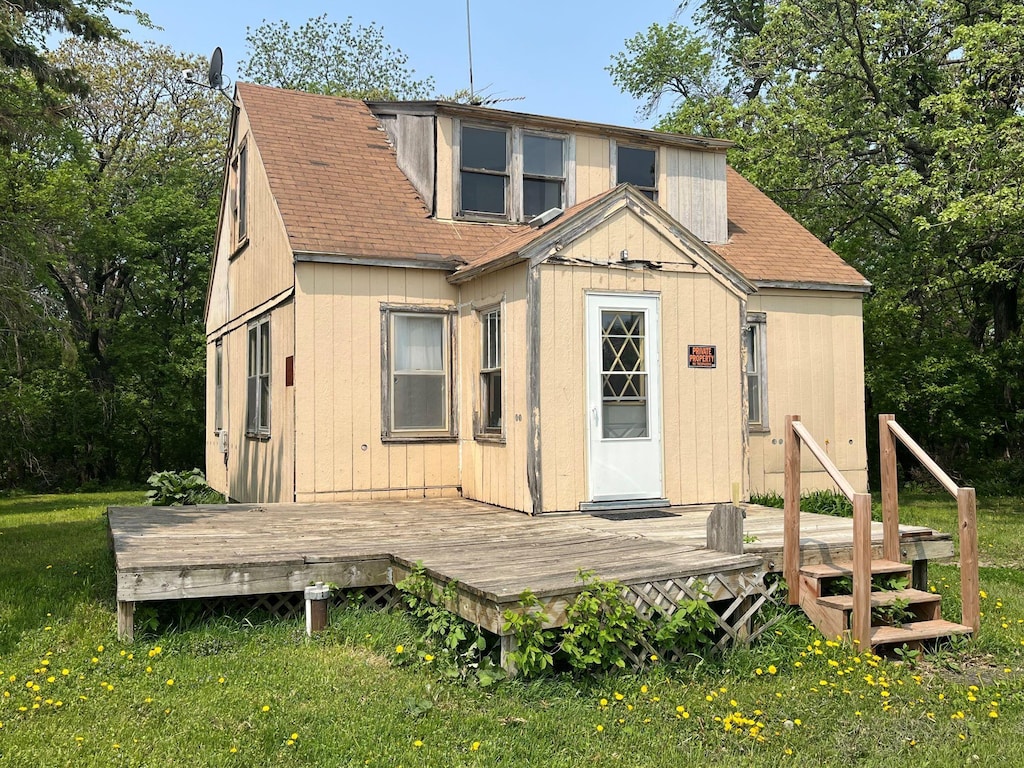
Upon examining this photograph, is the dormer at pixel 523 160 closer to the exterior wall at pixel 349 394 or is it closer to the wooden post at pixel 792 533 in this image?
the exterior wall at pixel 349 394

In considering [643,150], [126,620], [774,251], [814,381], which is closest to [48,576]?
[126,620]

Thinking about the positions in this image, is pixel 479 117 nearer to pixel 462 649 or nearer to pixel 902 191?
pixel 462 649

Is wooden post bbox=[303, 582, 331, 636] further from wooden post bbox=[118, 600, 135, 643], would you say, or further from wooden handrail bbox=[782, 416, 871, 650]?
wooden handrail bbox=[782, 416, 871, 650]

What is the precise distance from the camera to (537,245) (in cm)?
924

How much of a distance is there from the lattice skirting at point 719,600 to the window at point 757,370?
6.28 meters

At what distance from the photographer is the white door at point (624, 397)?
9.54 meters

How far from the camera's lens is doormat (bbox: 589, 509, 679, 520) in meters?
9.06

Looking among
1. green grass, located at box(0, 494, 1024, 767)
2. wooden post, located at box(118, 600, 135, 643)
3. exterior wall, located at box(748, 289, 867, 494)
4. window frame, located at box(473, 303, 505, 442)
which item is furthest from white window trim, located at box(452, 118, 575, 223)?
wooden post, located at box(118, 600, 135, 643)

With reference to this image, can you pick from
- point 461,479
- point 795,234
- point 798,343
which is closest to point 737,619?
point 461,479

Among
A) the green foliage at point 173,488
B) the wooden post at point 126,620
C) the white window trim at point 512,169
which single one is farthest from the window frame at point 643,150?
the wooden post at point 126,620

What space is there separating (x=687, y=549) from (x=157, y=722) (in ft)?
12.5

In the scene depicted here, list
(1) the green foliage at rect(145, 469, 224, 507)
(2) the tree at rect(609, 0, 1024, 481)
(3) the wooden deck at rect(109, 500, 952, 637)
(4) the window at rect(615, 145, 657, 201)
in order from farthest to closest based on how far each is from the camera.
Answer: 1. (2) the tree at rect(609, 0, 1024, 481)
2. (4) the window at rect(615, 145, 657, 201)
3. (1) the green foliage at rect(145, 469, 224, 507)
4. (3) the wooden deck at rect(109, 500, 952, 637)

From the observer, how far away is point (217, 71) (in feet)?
48.4

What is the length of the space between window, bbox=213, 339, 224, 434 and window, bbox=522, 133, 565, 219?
21.2ft
